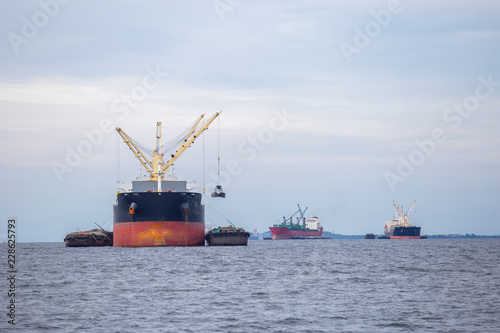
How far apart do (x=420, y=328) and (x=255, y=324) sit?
633 centimetres

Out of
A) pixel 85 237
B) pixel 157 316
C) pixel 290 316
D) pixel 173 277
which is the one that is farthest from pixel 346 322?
pixel 85 237

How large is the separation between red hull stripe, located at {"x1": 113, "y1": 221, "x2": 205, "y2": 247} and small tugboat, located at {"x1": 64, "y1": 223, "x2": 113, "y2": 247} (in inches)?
691

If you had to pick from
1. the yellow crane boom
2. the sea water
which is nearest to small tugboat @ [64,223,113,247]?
the yellow crane boom

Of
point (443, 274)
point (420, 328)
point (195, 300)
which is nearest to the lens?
point (420, 328)

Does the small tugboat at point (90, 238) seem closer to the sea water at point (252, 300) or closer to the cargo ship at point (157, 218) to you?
the cargo ship at point (157, 218)

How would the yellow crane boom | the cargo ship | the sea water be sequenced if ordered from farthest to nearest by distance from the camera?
1. the yellow crane boom
2. the cargo ship
3. the sea water

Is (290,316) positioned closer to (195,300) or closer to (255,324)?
(255,324)

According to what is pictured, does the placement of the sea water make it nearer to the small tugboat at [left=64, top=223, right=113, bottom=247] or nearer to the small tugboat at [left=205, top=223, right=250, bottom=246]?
the small tugboat at [left=205, top=223, right=250, bottom=246]

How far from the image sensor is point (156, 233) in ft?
260

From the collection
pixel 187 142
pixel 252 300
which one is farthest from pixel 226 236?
pixel 252 300

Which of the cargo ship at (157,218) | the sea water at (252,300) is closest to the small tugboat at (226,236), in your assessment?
the cargo ship at (157,218)

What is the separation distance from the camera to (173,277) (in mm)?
43688

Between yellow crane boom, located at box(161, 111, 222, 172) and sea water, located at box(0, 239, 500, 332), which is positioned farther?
yellow crane boom, located at box(161, 111, 222, 172)

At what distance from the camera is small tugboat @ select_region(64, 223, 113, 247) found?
100m
